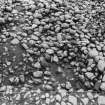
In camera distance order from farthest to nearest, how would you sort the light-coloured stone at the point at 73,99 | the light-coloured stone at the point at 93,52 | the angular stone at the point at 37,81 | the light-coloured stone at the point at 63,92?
A: the light-coloured stone at the point at 93,52 < the angular stone at the point at 37,81 < the light-coloured stone at the point at 63,92 < the light-coloured stone at the point at 73,99

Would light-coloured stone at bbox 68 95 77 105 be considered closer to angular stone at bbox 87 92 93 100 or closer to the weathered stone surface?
angular stone at bbox 87 92 93 100

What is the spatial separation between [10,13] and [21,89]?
176 centimetres

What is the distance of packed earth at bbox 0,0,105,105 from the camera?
3.79 metres

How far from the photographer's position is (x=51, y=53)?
4250mm

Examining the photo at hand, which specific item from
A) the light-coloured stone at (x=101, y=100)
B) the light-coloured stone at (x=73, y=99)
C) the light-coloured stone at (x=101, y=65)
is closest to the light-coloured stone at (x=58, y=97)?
the light-coloured stone at (x=73, y=99)

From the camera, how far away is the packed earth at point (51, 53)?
3787 millimetres

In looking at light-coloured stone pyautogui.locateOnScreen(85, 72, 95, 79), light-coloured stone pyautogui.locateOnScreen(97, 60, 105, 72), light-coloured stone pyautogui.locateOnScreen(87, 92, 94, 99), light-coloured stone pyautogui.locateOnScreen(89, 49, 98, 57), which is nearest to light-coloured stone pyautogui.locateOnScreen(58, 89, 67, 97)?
light-coloured stone pyautogui.locateOnScreen(87, 92, 94, 99)

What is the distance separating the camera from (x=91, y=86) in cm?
393

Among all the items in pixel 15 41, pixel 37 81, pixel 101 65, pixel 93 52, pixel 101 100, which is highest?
pixel 15 41

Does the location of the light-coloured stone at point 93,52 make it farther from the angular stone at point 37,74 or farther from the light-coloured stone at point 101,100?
the angular stone at point 37,74

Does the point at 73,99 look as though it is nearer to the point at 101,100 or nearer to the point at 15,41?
the point at 101,100

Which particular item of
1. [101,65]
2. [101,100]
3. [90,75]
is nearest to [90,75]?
[90,75]

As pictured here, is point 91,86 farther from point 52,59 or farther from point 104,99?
point 52,59

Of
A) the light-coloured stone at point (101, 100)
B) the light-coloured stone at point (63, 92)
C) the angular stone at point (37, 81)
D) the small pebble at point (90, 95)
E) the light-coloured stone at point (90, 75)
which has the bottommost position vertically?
the light-coloured stone at point (101, 100)
